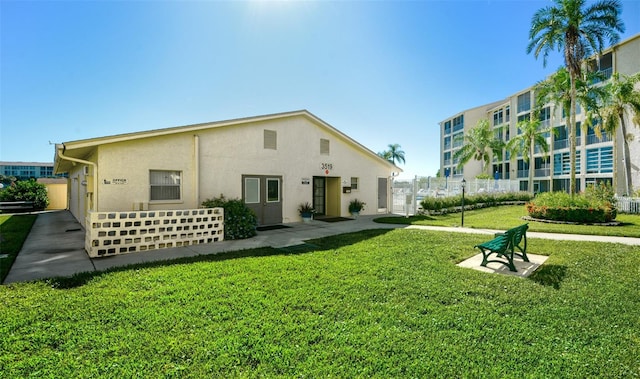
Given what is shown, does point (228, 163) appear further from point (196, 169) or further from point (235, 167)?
point (196, 169)

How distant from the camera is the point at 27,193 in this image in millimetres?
22188

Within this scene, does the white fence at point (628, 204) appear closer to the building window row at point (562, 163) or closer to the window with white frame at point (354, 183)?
the window with white frame at point (354, 183)

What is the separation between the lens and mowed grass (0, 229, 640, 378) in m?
2.84

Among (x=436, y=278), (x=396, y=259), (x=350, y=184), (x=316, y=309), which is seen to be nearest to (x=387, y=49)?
(x=350, y=184)

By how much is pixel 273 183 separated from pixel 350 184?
5.44 metres

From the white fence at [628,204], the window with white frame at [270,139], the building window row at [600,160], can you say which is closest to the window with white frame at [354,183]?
the window with white frame at [270,139]

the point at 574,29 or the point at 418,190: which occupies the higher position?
the point at 574,29

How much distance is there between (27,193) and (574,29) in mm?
39308

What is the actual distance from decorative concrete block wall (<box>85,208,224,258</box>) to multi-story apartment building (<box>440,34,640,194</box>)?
2329 cm

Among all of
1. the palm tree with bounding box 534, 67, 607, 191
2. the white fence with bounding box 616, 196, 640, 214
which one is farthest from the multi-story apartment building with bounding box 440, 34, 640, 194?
the white fence with bounding box 616, 196, 640, 214

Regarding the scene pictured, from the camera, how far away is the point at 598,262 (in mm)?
6660

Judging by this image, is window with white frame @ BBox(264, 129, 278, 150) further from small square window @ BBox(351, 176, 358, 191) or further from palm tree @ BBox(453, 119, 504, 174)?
palm tree @ BBox(453, 119, 504, 174)

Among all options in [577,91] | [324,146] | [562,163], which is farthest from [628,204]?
[324,146]

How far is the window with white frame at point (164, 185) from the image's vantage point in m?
9.91
